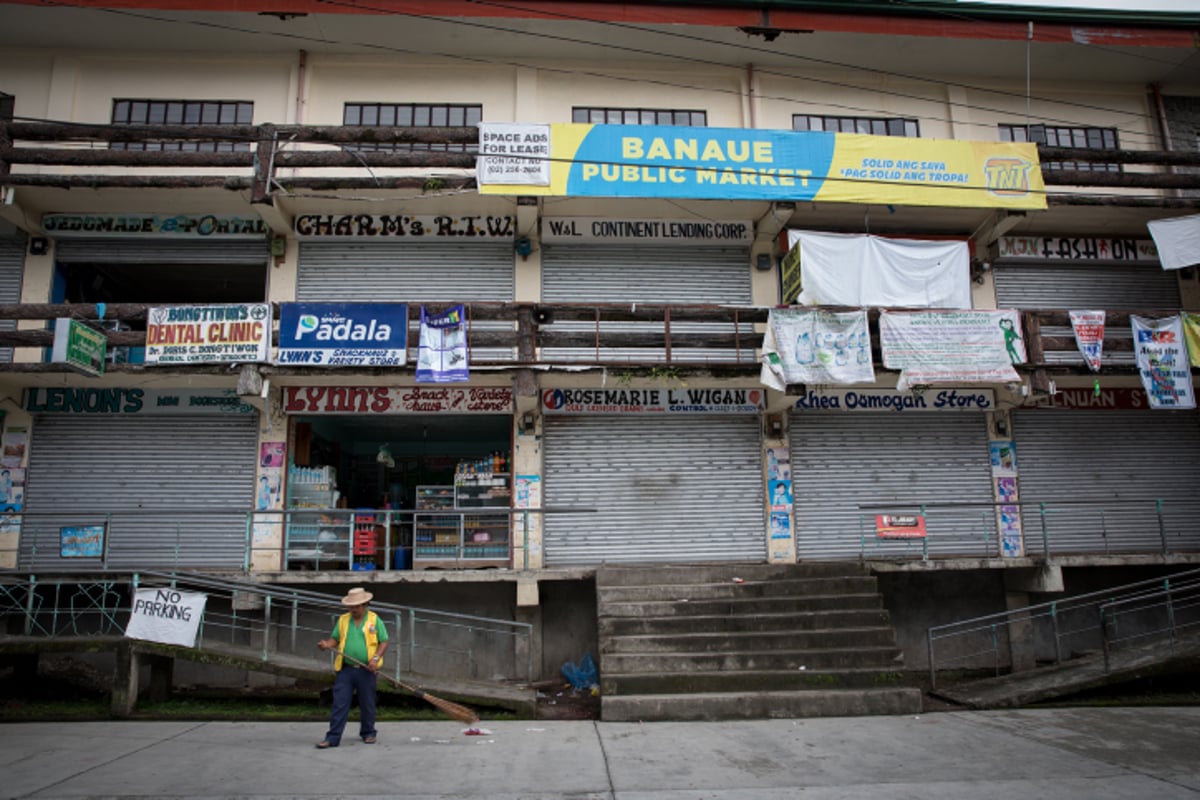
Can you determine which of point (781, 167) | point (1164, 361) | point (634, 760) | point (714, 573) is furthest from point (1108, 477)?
point (634, 760)

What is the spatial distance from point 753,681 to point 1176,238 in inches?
442

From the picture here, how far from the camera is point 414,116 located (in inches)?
550

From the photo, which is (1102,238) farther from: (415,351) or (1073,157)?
(415,351)

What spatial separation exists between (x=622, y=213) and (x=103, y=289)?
33.3ft

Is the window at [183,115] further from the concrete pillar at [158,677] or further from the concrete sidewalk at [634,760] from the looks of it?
the concrete sidewalk at [634,760]

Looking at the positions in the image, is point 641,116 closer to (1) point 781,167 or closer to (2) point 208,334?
(1) point 781,167

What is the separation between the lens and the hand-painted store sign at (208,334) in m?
11.6

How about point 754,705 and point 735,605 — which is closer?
point 754,705

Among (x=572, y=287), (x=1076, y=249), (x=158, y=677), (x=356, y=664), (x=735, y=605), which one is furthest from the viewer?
(x=1076, y=249)

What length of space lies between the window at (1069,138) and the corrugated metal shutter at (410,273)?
408 inches

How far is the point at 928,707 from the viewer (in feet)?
32.5

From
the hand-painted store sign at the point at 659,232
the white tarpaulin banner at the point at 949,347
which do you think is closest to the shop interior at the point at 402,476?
the hand-painted store sign at the point at 659,232

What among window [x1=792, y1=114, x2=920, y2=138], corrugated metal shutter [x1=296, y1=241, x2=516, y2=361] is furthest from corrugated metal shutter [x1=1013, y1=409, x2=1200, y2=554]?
corrugated metal shutter [x1=296, y1=241, x2=516, y2=361]

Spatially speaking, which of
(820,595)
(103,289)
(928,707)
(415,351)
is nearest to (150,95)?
(103,289)
